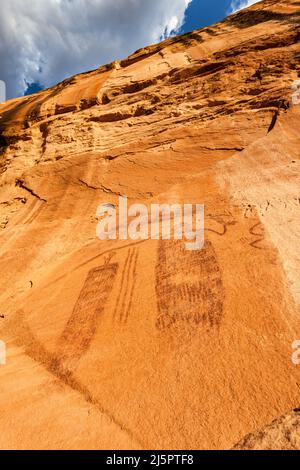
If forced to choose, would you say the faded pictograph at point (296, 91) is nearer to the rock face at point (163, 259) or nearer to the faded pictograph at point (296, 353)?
the rock face at point (163, 259)

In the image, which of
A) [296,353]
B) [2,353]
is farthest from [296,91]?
[2,353]

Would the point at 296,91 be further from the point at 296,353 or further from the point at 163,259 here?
the point at 296,353

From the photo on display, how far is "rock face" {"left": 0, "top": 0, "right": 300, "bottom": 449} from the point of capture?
2172mm

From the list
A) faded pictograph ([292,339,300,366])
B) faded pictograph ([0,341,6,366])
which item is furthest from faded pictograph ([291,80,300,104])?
faded pictograph ([0,341,6,366])

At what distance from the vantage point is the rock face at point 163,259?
7.13ft

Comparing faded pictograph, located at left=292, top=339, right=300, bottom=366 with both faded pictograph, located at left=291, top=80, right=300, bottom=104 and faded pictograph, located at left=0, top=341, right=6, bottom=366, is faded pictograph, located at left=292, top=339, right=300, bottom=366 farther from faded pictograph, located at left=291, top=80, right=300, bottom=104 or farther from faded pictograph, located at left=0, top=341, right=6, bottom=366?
faded pictograph, located at left=291, top=80, right=300, bottom=104

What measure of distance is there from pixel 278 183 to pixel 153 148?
291 cm

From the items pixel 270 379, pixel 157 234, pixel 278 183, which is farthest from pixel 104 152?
pixel 270 379

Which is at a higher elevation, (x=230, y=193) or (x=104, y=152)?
(x=104, y=152)

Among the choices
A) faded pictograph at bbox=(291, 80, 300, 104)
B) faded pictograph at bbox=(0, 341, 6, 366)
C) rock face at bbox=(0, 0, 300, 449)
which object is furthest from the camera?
faded pictograph at bbox=(291, 80, 300, 104)

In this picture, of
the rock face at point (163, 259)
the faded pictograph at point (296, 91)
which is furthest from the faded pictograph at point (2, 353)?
the faded pictograph at point (296, 91)
